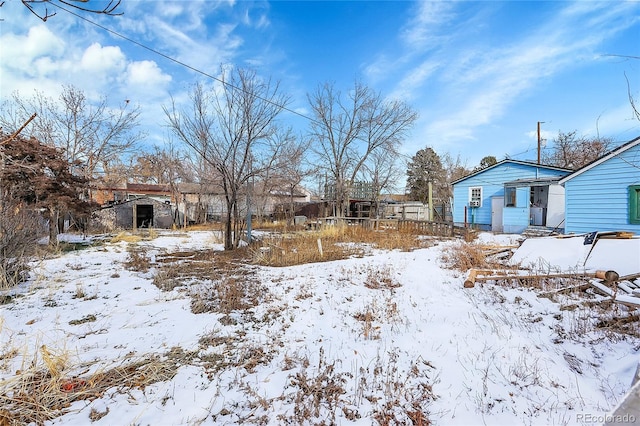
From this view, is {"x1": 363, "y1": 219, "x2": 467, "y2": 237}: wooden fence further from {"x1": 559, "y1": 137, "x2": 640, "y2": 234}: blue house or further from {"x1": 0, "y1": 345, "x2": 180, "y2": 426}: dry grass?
{"x1": 0, "y1": 345, "x2": 180, "y2": 426}: dry grass

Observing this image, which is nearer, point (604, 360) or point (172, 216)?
point (604, 360)

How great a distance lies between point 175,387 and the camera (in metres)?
2.49

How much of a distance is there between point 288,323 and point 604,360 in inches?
133

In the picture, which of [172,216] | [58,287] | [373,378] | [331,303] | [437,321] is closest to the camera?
[373,378]

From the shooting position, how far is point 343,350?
3.25 metres

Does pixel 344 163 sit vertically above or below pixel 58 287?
above

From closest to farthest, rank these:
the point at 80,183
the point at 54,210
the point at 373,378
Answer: the point at 373,378 → the point at 54,210 → the point at 80,183

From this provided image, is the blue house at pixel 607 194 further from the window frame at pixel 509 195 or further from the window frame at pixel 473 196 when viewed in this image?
the window frame at pixel 473 196

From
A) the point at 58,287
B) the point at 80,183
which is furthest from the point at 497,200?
the point at 80,183

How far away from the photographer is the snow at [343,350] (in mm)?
2287

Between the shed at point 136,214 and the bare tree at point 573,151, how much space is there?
92.4 feet

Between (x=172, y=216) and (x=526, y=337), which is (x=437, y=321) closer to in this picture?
(x=526, y=337)

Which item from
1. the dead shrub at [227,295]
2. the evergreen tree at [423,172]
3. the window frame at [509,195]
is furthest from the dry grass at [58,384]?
the evergreen tree at [423,172]

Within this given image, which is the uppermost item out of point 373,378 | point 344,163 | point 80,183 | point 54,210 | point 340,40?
point 340,40
